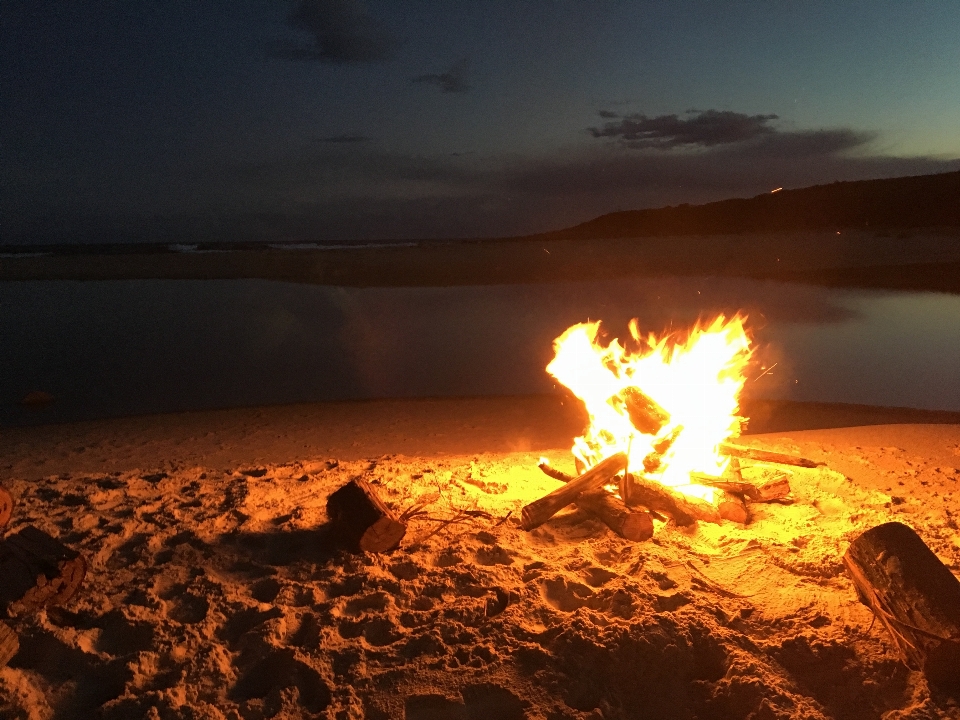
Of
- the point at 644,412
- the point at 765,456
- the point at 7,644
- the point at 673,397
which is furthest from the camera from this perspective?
the point at 765,456

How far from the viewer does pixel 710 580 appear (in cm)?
419

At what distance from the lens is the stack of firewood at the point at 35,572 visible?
3.83 metres

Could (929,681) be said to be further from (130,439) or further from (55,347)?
(55,347)

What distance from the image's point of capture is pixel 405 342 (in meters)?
14.8

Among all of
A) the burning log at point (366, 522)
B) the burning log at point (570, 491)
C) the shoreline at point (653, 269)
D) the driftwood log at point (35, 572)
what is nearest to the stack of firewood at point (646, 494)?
the burning log at point (570, 491)

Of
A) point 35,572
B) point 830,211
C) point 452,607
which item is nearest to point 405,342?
point 35,572

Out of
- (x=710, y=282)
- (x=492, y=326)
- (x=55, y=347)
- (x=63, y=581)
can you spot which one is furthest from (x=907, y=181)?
(x=63, y=581)

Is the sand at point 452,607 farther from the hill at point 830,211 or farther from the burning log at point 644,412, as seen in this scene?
the hill at point 830,211

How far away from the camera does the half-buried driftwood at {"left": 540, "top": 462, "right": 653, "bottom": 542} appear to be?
4.74m

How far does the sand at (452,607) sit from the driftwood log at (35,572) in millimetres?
99

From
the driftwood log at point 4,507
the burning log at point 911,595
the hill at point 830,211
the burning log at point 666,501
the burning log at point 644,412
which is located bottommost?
the burning log at point 911,595

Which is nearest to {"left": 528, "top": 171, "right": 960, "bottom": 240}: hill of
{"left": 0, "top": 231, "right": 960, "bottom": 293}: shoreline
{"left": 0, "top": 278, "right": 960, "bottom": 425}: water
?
{"left": 0, "top": 231, "right": 960, "bottom": 293}: shoreline

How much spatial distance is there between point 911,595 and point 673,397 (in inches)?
99.7

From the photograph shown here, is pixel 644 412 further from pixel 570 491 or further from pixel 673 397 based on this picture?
pixel 570 491
